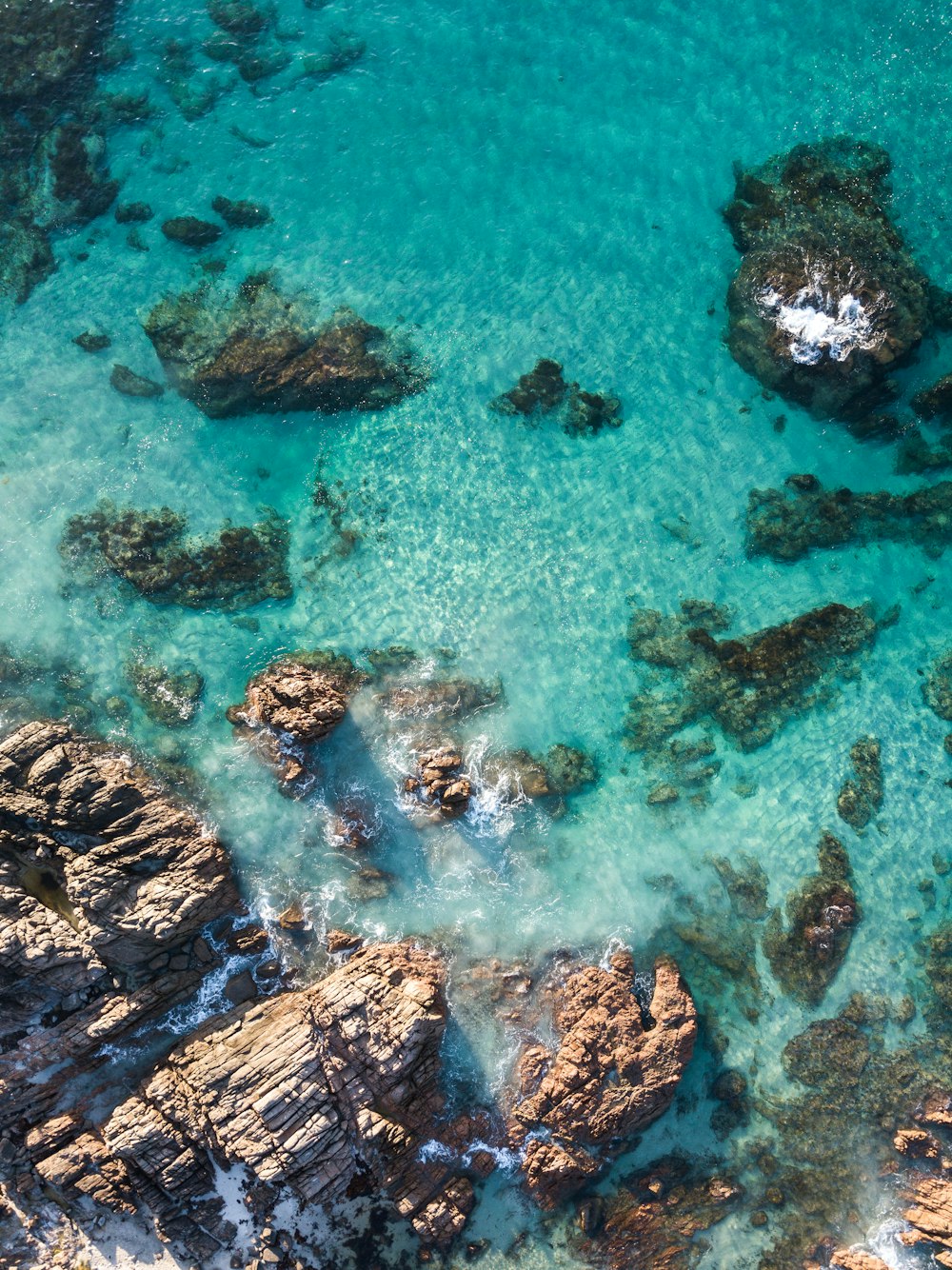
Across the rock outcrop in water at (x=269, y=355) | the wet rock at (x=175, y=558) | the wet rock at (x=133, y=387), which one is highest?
the rock outcrop in water at (x=269, y=355)

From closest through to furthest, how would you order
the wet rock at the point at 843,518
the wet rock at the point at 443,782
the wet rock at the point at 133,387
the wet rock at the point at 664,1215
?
the wet rock at the point at 664,1215 < the wet rock at the point at 443,782 < the wet rock at the point at 843,518 < the wet rock at the point at 133,387

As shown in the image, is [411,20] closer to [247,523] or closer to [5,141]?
[5,141]

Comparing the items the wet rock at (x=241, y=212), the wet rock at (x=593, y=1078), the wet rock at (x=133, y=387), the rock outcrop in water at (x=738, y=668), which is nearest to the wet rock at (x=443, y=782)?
the rock outcrop in water at (x=738, y=668)

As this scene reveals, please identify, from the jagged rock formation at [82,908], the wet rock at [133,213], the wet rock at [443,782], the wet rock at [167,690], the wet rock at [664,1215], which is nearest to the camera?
the jagged rock formation at [82,908]

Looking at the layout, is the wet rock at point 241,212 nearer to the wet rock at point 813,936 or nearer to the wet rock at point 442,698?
the wet rock at point 442,698

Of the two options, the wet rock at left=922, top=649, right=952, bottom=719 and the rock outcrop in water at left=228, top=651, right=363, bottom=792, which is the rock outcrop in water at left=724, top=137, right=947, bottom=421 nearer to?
the wet rock at left=922, top=649, right=952, bottom=719

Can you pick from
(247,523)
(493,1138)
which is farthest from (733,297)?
(493,1138)

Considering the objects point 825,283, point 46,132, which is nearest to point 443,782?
point 825,283
